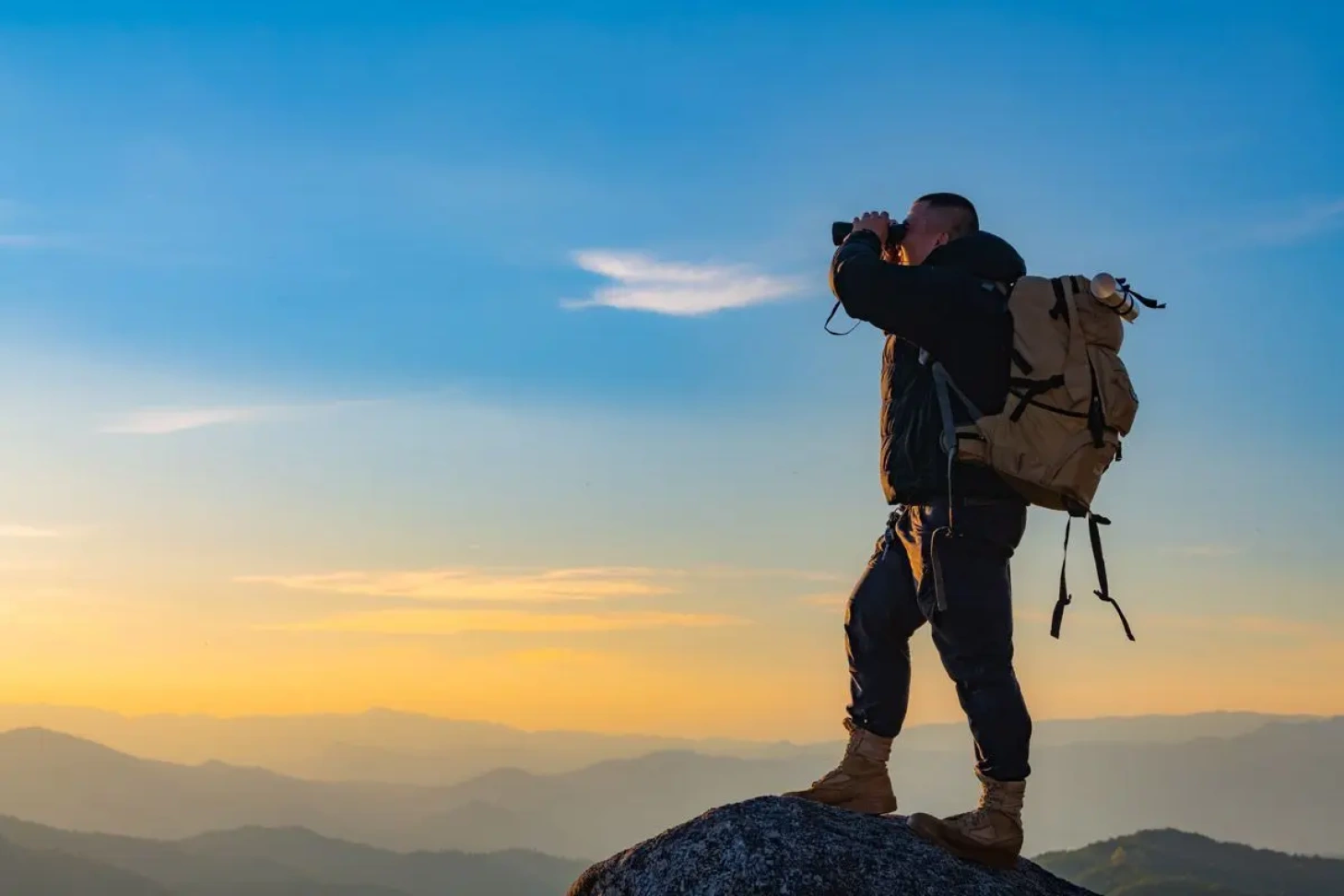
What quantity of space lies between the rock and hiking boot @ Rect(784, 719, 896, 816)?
11cm

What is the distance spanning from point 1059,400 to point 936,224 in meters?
1.54

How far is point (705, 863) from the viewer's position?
835 centimetres

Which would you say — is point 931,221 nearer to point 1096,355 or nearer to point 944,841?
point 1096,355

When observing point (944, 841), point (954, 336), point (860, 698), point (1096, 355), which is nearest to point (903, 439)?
point (954, 336)

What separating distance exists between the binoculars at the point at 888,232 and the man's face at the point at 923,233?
0.11 feet

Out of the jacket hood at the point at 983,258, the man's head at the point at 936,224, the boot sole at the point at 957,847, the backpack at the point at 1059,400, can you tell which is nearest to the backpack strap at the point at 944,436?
the backpack at the point at 1059,400

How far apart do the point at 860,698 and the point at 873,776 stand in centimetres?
55

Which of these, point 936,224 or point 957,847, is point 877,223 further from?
point 957,847

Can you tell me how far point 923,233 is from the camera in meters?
8.97

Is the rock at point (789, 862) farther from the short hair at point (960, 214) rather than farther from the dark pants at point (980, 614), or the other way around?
the short hair at point (960, 214)

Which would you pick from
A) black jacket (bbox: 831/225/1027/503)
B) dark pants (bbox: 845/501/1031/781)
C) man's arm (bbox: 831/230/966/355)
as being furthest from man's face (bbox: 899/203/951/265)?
dark pants (bbox: 845/501/1031/781)

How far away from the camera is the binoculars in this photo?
29.5 feet

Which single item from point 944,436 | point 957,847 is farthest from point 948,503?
point 957,847

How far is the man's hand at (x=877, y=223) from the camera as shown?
888 centimetres
